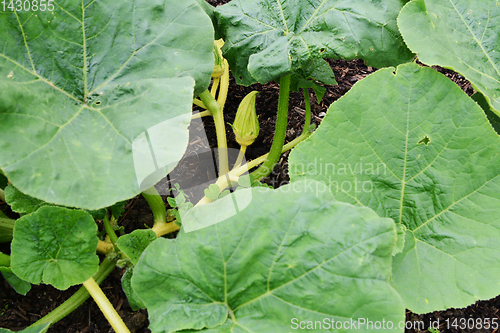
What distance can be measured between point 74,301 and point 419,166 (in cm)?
158

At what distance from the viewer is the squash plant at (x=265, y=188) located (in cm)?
112

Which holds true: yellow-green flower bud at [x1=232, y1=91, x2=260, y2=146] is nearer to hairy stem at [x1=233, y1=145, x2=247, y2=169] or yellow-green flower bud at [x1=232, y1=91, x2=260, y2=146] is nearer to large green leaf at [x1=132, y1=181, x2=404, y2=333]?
hairy stem at [x1=233, y1=145, x2=247, y2=169]

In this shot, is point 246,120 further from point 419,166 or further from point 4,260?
point 4,260

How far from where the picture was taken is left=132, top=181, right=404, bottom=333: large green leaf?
3.67 feet

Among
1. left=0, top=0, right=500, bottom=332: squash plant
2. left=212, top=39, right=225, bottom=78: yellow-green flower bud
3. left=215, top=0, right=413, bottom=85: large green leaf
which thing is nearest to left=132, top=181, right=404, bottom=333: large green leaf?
left=0, top=0, right=500, bottom=332: squash plant

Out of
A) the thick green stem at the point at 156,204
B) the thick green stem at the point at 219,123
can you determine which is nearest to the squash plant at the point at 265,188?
the thick green stem at the point at 156,204

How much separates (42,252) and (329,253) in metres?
1.03

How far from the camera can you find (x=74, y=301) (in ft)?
5.15

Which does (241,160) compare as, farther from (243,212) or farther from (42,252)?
(42,252)

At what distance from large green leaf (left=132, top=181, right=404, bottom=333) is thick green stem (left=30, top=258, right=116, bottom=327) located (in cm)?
60

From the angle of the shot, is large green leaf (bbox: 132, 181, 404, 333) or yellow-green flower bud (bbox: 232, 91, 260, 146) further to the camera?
yellow-green flower bud (bbox: 232, 91, 260, 146)

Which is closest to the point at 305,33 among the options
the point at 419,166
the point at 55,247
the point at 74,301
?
the point at 419,166

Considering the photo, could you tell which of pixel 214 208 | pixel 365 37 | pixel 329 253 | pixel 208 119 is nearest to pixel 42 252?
pixel 214 208

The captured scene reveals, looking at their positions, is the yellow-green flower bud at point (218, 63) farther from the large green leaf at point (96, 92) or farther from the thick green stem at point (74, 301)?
the thick green stem at point (74, 301)
